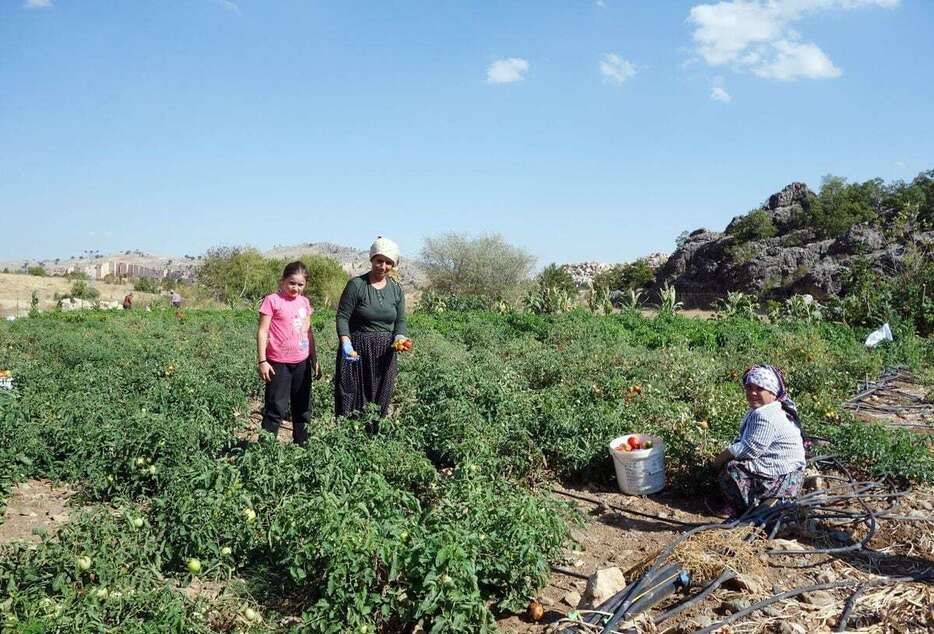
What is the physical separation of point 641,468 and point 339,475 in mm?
2211

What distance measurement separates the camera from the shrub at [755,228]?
40.8m

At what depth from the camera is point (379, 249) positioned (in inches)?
203

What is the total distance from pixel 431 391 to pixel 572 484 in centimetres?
153

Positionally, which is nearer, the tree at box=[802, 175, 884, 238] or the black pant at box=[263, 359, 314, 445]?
the black pant at box=[263, 359, 314, 445]

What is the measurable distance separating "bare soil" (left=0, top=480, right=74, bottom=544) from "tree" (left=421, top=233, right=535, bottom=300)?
2781 cm

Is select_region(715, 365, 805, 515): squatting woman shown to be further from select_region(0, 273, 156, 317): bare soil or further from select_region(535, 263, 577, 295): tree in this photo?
select_region(0, 273, 156, 317): bare soil

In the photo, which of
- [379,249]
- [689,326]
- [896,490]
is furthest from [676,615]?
[689,326]

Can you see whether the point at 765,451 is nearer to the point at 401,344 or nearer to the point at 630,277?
the point at 401,344

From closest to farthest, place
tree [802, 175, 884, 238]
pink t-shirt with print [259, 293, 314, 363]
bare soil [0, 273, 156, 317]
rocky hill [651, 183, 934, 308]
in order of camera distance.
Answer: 1. pink t-shirt with print [259, 293, 314, 363]
2. rocky hill [651, 183, 934, 308]
3. bare soil [0, 273, 156, 317]
4. tree [802, 175, 884, 238]

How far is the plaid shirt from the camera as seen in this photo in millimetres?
4336

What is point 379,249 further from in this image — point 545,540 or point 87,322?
point 87,322

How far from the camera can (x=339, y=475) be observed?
12.5 feet

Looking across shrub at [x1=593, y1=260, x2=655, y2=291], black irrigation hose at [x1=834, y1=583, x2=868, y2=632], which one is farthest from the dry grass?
shrub at [x1=593, y1=260, x2=655, y2=291]

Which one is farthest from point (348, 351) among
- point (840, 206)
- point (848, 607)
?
point (840, 206)
